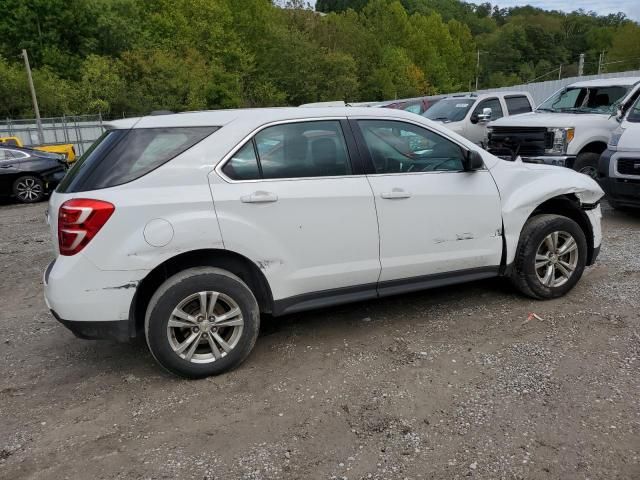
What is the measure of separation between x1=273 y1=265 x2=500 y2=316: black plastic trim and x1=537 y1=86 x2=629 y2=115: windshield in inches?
248

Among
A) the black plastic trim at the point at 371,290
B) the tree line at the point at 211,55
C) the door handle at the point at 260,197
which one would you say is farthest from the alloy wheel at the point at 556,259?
the tree line at the point at 211,55

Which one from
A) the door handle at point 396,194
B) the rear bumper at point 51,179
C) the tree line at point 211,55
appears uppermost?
the tree line at point 211,55

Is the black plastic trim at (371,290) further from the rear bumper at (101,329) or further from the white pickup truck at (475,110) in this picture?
the white pickup truck at (475,110)

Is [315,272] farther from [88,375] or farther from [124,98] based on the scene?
[124,98]

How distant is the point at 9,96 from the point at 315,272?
148 ft

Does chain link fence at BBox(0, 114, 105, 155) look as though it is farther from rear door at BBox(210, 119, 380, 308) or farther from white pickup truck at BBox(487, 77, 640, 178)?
rear door at BBox(210, 119, 380, 308)

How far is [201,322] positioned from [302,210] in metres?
1.00

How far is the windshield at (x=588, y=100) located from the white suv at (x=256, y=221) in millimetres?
6014

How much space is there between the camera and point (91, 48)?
54312 mm

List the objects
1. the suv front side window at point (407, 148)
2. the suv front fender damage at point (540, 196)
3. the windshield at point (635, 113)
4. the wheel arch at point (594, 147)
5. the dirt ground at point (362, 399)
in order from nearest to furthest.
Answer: the dirt ground at point (362, 399) < the suv front side window at point (407, 148) < the suv front fender damage at point (540, 196) < the windshield at point (635, 113) < the wheel arch at point (594, 147)

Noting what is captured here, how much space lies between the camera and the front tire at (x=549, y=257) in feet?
14.9

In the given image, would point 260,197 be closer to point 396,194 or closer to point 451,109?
point 396,194

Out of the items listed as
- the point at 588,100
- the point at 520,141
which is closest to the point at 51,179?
the point at 520,141

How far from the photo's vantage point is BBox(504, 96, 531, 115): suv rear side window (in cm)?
1330
